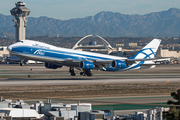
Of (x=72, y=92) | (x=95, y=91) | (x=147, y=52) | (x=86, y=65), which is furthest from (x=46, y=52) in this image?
(x=147, y=52)

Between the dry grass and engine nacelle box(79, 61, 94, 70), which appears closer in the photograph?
the dry grass

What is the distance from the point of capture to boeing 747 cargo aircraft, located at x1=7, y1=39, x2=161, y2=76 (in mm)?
53969

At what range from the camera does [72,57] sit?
191ft

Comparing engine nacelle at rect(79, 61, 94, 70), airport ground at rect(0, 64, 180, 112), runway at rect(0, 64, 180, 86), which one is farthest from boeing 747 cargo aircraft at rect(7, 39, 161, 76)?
airport ground at rect(0, 64, 180, 112)

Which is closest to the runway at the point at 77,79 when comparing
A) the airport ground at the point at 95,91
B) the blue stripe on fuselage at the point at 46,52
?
the airport ground at the point at 95,91

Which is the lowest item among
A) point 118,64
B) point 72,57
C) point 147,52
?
point 118,64

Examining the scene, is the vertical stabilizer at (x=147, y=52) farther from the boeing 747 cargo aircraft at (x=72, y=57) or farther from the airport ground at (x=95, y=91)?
the airport ground at (x=95, y=91)

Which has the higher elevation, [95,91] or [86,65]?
[86,65]

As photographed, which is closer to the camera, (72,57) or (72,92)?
(72,92)

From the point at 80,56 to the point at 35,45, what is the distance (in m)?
9.69

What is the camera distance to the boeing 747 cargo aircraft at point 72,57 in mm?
53969

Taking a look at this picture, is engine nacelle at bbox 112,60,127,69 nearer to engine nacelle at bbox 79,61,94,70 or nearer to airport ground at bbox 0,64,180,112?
airport ground at bbox 0,64,180,112

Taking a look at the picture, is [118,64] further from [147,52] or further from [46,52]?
[46,52]

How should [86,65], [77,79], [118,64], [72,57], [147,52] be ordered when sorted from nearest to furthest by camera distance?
1. [86,65]
2. [118,64]
3. [72,57]
4. [77,79]
5. [147,52]
